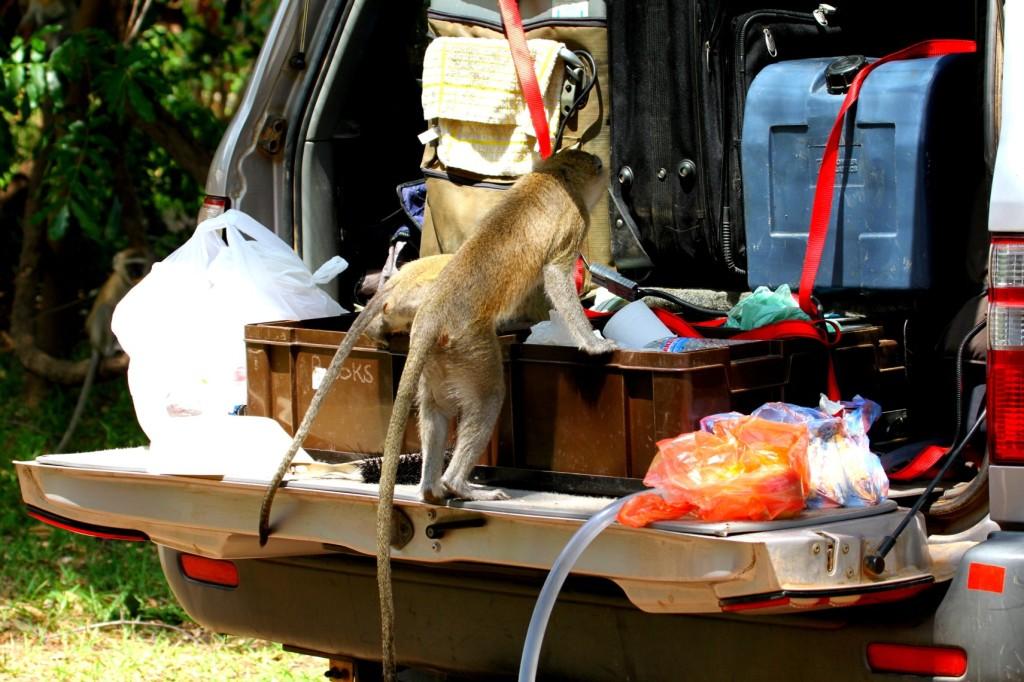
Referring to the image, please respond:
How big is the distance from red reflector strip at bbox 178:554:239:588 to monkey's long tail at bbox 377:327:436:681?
0.83 m

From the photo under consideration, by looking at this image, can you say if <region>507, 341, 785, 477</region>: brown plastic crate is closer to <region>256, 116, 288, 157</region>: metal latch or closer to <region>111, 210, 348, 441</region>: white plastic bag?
<region>111, 210, 348, 441</region>: white plastic bag

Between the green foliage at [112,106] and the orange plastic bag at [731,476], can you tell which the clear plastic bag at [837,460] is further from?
the green foliage at [112,106]

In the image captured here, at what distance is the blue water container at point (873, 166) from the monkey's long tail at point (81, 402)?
16.1ft

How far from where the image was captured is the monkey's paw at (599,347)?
3.12 meters

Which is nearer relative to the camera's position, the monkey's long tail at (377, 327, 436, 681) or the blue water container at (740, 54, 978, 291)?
the monkey's long tail at (377, 327, 436, 681)

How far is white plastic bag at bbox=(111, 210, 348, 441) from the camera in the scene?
12.6 feet

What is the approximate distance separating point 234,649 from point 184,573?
5.00ft

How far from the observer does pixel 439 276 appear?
331 cm

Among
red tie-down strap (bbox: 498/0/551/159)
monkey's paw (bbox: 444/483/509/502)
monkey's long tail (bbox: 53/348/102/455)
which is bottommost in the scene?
monkey's long tail (bbox: 53/348/102/455)

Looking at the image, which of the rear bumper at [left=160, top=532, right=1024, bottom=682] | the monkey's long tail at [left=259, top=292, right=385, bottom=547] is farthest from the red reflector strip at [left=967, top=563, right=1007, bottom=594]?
the monkey's long tail at [left=259, top=292, right=385, bottom=547]

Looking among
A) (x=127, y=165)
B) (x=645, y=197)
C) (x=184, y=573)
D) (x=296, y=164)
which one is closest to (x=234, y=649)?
(x=184, y=573)

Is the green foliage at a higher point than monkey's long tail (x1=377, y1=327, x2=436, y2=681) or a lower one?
higher

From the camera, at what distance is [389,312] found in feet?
11.2

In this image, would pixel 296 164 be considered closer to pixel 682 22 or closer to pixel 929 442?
pixel 682 22
